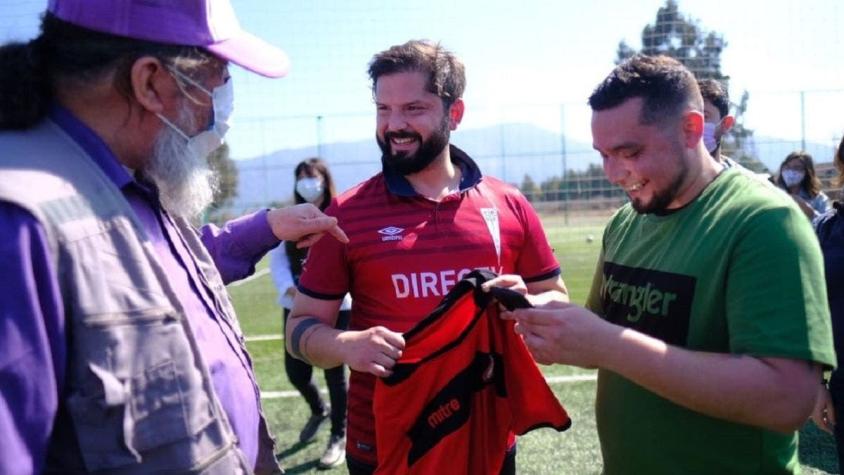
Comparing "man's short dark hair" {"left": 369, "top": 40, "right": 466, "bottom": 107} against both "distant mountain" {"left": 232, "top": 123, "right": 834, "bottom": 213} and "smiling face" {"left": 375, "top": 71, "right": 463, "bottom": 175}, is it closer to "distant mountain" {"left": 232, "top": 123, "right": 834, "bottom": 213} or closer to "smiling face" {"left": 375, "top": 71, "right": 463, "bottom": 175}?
"smiling face" {"left": 375, "top": 71, "right": 463, "bottom": 175}

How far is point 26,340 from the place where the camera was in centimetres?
124

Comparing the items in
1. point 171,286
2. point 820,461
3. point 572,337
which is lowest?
point 820,461

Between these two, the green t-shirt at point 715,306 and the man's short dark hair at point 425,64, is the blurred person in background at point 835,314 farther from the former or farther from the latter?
the man's short dark hair at point 425,64

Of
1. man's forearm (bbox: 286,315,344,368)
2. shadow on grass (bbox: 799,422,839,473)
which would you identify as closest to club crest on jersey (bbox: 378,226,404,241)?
man's forearm (bbox: 286,315,344,368)

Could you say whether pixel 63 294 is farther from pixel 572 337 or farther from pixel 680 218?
pixel 680 218

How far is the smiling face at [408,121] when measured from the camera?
9.14 feet

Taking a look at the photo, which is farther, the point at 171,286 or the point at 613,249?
the point at 613,249

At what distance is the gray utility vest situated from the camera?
51.8 inches

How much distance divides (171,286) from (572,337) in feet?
3.13

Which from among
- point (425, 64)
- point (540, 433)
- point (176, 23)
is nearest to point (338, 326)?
point (540, 433)

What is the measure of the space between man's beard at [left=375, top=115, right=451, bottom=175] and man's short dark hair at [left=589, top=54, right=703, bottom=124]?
85 cm

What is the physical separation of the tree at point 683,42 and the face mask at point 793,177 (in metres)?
3.70

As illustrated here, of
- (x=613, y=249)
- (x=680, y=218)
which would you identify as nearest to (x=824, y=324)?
(x=680, y=218)

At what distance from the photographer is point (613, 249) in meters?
2.39
